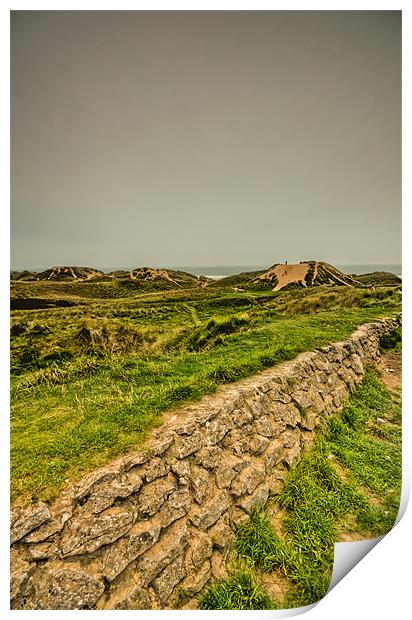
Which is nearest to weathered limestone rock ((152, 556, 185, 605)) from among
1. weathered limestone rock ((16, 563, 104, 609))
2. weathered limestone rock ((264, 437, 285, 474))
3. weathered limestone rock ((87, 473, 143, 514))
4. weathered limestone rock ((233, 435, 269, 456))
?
weathered limestone rock ((16, 563, 104, 609))

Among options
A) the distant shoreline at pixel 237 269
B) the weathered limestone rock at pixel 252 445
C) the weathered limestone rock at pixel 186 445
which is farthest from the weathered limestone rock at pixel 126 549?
the distant shoreline at pixel 237 269

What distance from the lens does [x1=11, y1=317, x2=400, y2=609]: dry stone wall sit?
6.17 feet

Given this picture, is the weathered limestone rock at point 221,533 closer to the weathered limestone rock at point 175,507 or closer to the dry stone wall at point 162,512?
the dry stone wall at point 162,512

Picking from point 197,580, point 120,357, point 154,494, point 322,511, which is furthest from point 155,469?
point 322,511

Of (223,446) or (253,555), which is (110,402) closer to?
(223,446)

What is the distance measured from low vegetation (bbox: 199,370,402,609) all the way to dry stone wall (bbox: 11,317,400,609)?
14 cm

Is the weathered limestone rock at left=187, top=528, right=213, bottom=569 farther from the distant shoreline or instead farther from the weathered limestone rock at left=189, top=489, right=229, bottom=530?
the distant shoreline

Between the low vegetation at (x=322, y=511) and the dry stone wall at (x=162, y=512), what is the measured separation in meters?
0.14

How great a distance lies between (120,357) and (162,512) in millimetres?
1507

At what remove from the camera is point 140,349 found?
11.0 ft

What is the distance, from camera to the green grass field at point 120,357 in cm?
238
